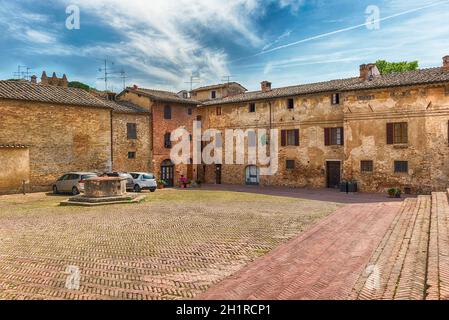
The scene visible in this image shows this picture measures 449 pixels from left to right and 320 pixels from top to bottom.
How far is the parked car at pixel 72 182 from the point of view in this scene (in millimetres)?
22172

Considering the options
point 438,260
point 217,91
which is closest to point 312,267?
point 438,260

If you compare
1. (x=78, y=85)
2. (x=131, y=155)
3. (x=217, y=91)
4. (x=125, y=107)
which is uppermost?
(x=78, y=85)

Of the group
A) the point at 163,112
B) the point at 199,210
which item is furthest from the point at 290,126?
the point at 199,210

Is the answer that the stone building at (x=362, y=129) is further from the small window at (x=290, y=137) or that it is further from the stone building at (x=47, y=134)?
the stone building at (x=47, y=134)

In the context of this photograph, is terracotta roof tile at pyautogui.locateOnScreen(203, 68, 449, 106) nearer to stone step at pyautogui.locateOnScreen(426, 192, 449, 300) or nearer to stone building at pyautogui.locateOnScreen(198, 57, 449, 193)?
stone building at pyautogui.locateOnScreen(198, 57, 449, 193)

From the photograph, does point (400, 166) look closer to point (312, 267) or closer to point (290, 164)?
point (290, 164)

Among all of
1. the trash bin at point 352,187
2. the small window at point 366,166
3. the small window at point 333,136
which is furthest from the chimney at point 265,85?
the trash bin at point 352,187

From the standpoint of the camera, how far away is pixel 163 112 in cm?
3119

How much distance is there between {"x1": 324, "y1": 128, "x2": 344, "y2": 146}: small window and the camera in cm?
2714

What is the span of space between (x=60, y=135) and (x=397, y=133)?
2372 cm

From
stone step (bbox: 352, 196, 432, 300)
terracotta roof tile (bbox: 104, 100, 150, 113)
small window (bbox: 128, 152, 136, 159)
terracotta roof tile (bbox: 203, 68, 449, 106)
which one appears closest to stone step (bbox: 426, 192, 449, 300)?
stone step (bbox: 352, 196, 432, 300)

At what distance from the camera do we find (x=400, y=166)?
2372 cm
